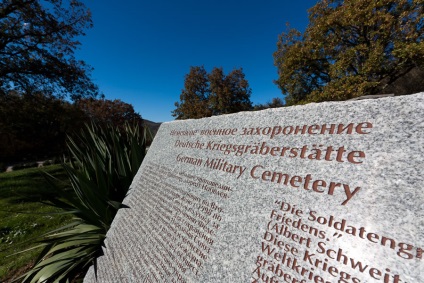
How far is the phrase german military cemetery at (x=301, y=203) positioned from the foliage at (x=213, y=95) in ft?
54.6

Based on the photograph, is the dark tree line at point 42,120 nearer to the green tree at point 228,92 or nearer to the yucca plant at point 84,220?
the yucca plant at point 84,220

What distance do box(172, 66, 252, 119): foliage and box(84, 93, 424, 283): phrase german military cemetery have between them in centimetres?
1664

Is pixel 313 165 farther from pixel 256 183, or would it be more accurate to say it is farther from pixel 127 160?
pixel 127 160

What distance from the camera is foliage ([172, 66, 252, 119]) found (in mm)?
18719

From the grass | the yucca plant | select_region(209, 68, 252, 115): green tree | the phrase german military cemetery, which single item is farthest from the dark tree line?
select_region(209, 68, 252, 115): green tree

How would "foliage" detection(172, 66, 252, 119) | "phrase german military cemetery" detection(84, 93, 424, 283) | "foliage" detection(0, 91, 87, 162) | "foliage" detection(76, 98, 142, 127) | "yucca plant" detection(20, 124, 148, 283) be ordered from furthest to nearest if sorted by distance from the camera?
"foliage" detection(76, 98, 142, 127) → "foliage" detection(172, 66, 252, 119) → "foliage" detection(0, 91, 87, 162) → "yucca plant" detection(20, 124, 148, 283) → "phrase german military cemetery" detection(84, 93, 424, 283)

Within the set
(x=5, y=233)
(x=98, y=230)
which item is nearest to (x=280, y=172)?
(x=98, y=230)

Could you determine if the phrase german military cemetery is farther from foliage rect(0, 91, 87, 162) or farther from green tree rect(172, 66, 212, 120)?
green tree rect(172, 66, 212, 120)

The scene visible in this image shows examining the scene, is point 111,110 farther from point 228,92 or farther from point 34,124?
point 228,92

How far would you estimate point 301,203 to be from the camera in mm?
1002

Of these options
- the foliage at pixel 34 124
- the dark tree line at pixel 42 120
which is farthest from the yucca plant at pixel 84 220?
the foliage at pixel 34 124

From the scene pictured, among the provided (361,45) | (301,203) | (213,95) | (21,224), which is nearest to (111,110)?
(213,95)

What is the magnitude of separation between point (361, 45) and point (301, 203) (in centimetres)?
1045

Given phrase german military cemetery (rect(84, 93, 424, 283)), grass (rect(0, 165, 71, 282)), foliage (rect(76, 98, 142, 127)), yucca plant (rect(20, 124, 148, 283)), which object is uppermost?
foliage (rect(76, 98, 142, 127))
